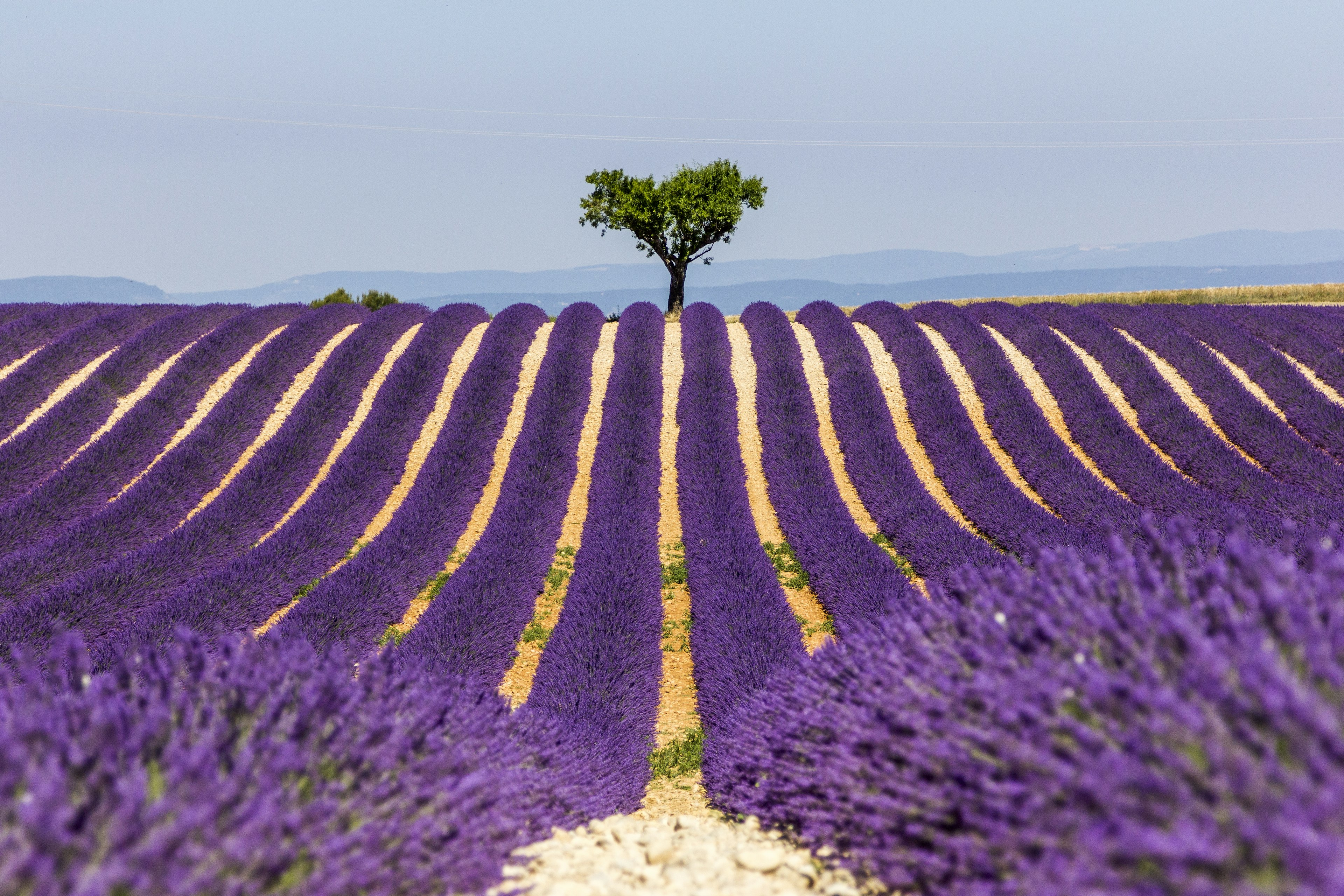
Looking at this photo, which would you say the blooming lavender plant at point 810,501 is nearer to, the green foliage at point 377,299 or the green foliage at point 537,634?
the green foliage at point 537,634

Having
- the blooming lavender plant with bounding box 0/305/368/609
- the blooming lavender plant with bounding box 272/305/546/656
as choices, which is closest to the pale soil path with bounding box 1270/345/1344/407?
the blooming lavender plant with bounding box 272/305/546/656

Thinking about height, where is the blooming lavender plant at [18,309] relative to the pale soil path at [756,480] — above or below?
above

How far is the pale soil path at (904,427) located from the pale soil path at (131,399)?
A: 37.1 ft

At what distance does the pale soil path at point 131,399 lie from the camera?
12.3 metres

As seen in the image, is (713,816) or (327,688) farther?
(713,816)

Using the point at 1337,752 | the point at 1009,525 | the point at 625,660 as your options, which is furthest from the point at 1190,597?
the point at 1009,525

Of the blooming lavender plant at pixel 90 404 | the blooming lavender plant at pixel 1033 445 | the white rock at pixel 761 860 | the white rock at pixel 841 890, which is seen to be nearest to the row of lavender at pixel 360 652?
the white rock at pixel 761 860

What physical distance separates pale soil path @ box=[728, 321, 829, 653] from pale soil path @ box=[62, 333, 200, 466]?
9.06m

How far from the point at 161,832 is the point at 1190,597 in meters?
3.40

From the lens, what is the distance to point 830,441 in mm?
12898

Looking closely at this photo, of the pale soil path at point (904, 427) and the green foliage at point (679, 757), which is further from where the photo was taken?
the pale soil path at point (904, 427)

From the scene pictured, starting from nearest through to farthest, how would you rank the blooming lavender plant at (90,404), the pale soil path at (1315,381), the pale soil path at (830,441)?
1. the pale soil path at (830,441)
2. the blooming lavender plant at (90,404)
3. the pale soil path at (1315,381)

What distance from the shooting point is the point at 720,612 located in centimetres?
759

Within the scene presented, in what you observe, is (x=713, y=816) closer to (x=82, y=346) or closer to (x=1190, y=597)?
(x=1190, y=597)
